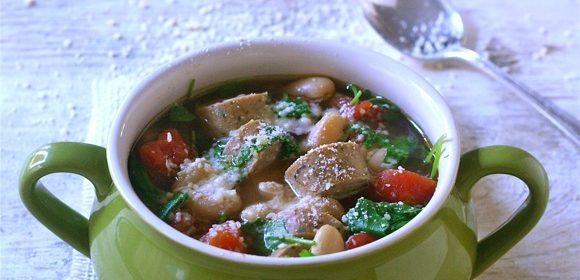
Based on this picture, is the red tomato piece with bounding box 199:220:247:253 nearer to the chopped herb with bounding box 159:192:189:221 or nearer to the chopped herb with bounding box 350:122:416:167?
the chopped herb with bounding box 159:192:189:221

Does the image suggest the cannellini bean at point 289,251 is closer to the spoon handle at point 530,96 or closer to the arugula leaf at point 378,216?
the arugula leaf at point 378,216

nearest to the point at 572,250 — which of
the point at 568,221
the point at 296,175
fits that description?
the point at 568,221

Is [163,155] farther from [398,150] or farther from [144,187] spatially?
[398,150]

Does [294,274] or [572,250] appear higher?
[294,274]

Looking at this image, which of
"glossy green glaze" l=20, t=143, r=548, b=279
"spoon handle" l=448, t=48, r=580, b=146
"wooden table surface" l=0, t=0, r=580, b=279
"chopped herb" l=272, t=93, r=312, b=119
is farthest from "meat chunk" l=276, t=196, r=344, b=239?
"spoon handle" l=448, t=48, r=580, b=146

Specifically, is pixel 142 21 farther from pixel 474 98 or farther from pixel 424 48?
pixel 474 98

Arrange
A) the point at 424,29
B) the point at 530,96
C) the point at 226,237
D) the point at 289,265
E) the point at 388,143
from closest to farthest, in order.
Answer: the point at 289,265, the point at 226,237, the point at 388,143, the point at 530,96, the point at 424,29

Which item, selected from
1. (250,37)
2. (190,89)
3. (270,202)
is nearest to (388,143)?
(270,202)
